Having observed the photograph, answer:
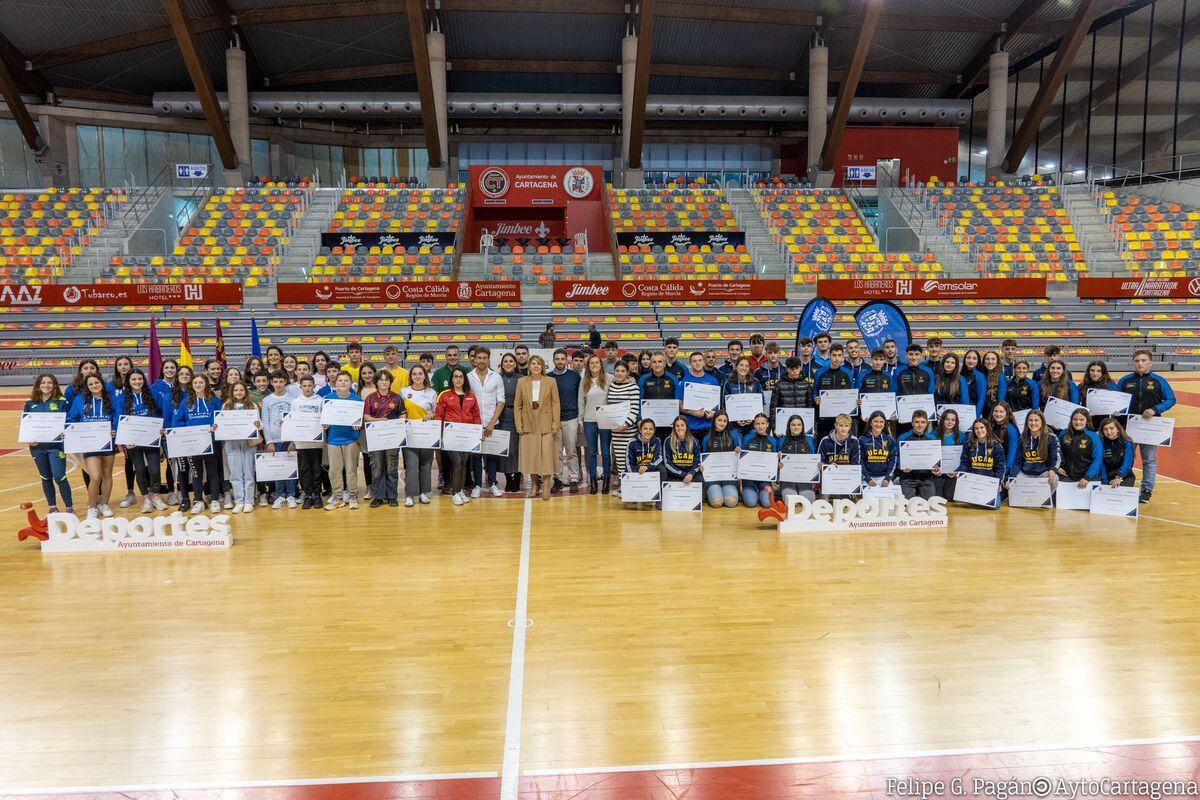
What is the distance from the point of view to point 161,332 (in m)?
20.8

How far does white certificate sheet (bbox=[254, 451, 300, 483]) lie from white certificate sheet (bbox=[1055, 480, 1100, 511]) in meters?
8.58

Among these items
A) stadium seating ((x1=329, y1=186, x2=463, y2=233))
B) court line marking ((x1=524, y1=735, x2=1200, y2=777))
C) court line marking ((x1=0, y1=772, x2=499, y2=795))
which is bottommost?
court line marking ((x1=524, y1=735, x2=1200, y2=777))

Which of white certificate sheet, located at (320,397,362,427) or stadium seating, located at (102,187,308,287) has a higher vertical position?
stadium seating, located at (102,187,308,287)

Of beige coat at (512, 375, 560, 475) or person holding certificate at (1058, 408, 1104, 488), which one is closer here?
person holding certificate at (1058, 408, 1104, 488)

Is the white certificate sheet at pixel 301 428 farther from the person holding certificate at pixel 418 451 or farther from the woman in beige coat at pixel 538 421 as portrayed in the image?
the woman in beige coat at pixel 538 421

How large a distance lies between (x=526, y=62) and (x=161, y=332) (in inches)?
675

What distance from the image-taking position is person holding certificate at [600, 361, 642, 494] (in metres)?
8.50

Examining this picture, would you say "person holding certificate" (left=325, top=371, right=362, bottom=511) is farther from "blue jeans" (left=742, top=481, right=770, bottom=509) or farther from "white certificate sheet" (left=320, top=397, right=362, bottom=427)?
"blue jeans" (left=742, top=481, right=770, bottom=509)

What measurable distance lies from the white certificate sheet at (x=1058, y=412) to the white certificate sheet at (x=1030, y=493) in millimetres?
746

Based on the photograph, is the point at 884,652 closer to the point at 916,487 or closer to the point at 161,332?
the point at 916,487

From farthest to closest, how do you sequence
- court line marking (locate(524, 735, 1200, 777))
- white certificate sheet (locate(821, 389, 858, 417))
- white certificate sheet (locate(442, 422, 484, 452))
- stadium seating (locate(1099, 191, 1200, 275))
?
stadium seating (locate(1099, 191, 1200, 275)), white certificate sheet (locate(821, 389, 858, 417)), white certificate sheet (locate(442, 422, 484, 452)), court line marking (locate(524, 735, 1200, 777))

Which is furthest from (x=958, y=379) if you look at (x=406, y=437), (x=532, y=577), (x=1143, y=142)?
(x=1143, y=142)

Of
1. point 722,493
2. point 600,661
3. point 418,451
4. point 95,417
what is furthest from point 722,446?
point 95,417

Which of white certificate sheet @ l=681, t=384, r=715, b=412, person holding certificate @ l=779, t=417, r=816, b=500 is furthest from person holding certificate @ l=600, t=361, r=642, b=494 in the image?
person holding certificate @ l=779, t=417, r=816, b=500
